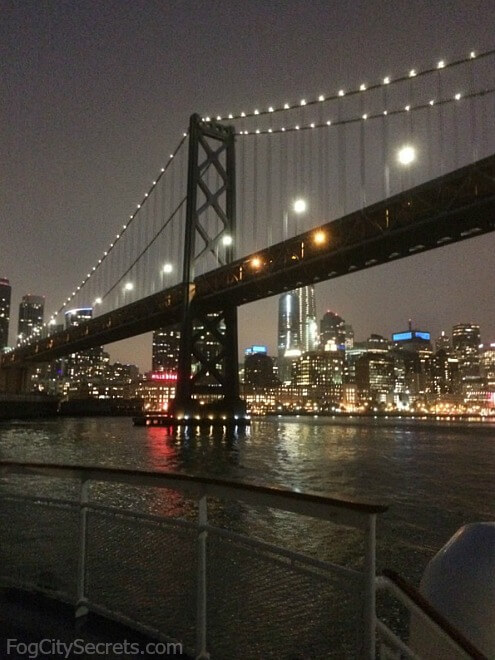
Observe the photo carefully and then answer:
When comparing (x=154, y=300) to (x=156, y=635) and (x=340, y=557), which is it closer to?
(x=340, y=557)

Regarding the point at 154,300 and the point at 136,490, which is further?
the point at 154,300

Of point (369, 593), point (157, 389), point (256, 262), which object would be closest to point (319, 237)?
point (256, 262)

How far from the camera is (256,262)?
4544 centimetres

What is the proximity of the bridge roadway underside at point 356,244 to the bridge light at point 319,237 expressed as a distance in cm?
13

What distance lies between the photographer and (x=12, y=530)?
5461 mm

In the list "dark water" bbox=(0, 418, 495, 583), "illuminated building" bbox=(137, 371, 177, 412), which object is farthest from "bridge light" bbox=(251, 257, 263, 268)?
"illuminated building" bbox=(137, 371, 177, 412)

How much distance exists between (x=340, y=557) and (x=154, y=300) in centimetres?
4885

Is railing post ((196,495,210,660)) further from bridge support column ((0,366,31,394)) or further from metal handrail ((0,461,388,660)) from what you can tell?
bridge support column ((0,366,31,394))

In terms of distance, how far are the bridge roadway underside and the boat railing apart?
93.8 ft

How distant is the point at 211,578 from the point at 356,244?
34.2 meters

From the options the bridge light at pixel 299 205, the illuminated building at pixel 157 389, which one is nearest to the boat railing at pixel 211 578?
the bridge light at pixel 299 205

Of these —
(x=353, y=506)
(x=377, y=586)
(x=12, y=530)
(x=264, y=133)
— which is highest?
(x=264, y=133)

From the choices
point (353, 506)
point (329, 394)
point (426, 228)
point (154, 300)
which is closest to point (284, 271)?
point (426, 228)

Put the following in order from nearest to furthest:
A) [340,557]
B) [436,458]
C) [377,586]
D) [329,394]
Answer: [377,586]
[340,557]
[436,458]
[329,394]
